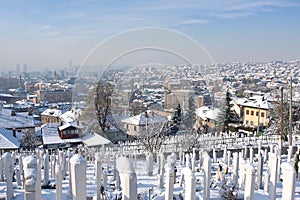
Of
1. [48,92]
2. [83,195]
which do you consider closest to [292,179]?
[83,195]

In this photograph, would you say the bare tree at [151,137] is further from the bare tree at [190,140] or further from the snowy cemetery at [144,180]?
the bare tree at [190,140]

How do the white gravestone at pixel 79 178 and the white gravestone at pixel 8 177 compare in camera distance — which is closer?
the white gravestone at pixel 79 178

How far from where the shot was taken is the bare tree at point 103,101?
1106 centimetres

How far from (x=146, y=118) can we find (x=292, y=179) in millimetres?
8082

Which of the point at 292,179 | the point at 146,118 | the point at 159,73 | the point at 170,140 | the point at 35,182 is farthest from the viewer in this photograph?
the point at 170,140

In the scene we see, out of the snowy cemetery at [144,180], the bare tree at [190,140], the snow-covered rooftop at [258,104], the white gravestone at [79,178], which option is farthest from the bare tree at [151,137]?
the snow-covered rooftop at [258,104]

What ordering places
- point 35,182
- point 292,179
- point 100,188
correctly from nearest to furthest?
point 35,182 < point 292,179 < point 100,188

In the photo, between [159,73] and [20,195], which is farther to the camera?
[159,73]

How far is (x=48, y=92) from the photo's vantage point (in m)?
53.1

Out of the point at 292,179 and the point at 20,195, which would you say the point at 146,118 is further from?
the point at 292,179

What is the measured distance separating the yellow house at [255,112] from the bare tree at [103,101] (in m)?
16.4

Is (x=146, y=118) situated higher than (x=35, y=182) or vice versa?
(x=35, y=182)

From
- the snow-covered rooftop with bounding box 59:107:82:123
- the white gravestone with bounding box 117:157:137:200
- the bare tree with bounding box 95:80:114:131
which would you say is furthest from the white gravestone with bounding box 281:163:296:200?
the snow-covered rooftop with bounding box 59:107:82:123

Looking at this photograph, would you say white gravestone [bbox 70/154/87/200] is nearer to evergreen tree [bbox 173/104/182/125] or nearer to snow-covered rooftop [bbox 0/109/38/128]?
evergreen tree [bbox 173/104/182/125]
